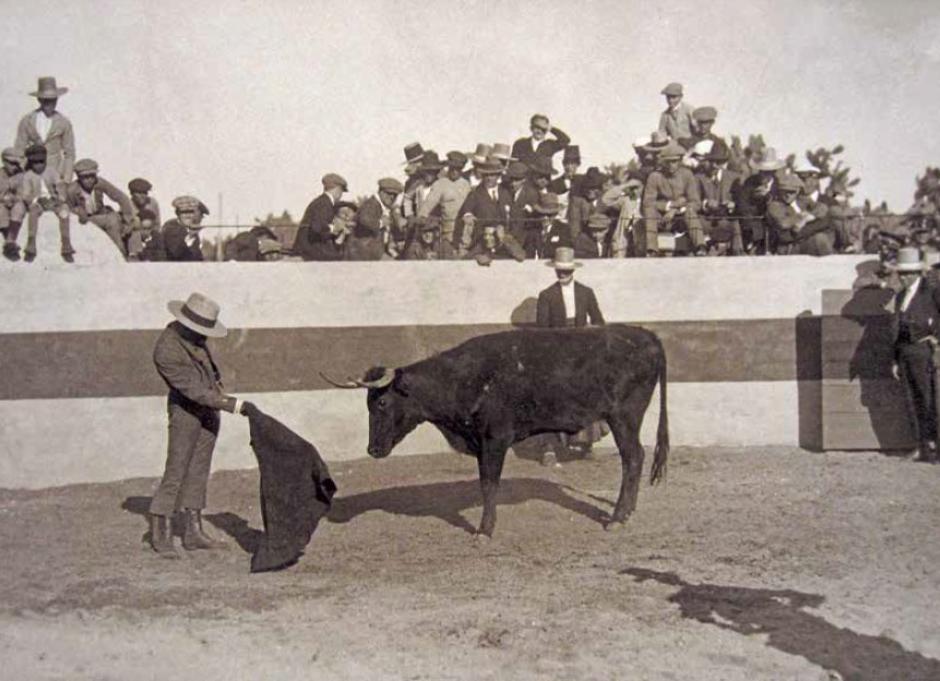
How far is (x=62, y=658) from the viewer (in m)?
5.93

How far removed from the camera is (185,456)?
8125 millimetres

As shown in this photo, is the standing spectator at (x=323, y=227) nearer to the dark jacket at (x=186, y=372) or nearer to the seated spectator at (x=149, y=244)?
the seated spectator at (x=149, y=244)

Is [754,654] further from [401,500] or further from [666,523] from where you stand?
[401,500]

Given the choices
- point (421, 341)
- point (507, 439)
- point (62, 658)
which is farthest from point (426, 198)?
point (62, 658)

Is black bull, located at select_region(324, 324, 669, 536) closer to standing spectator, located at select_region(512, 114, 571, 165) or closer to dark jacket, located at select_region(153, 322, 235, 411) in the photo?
dark jacket, located at select_region(153, 322, 235, 411)

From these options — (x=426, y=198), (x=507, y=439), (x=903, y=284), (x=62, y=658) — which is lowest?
(x=62, y=658)

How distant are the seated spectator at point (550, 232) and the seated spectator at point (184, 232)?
3.46 metres

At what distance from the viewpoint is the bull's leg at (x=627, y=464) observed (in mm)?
8820

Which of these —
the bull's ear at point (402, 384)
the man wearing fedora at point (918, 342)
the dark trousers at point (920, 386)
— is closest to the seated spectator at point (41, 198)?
the bull's ear at point (402, 384)

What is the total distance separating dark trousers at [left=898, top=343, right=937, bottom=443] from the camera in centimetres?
1133

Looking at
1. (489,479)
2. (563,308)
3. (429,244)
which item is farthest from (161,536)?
(429,244)

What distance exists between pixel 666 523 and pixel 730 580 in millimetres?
1704

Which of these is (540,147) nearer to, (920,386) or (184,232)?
(184,232)

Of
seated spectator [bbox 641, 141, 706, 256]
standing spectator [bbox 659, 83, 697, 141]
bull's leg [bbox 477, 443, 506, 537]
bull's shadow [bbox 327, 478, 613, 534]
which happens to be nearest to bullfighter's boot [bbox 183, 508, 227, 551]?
bull's shadow [bbox 327, 478, 613, 534]
